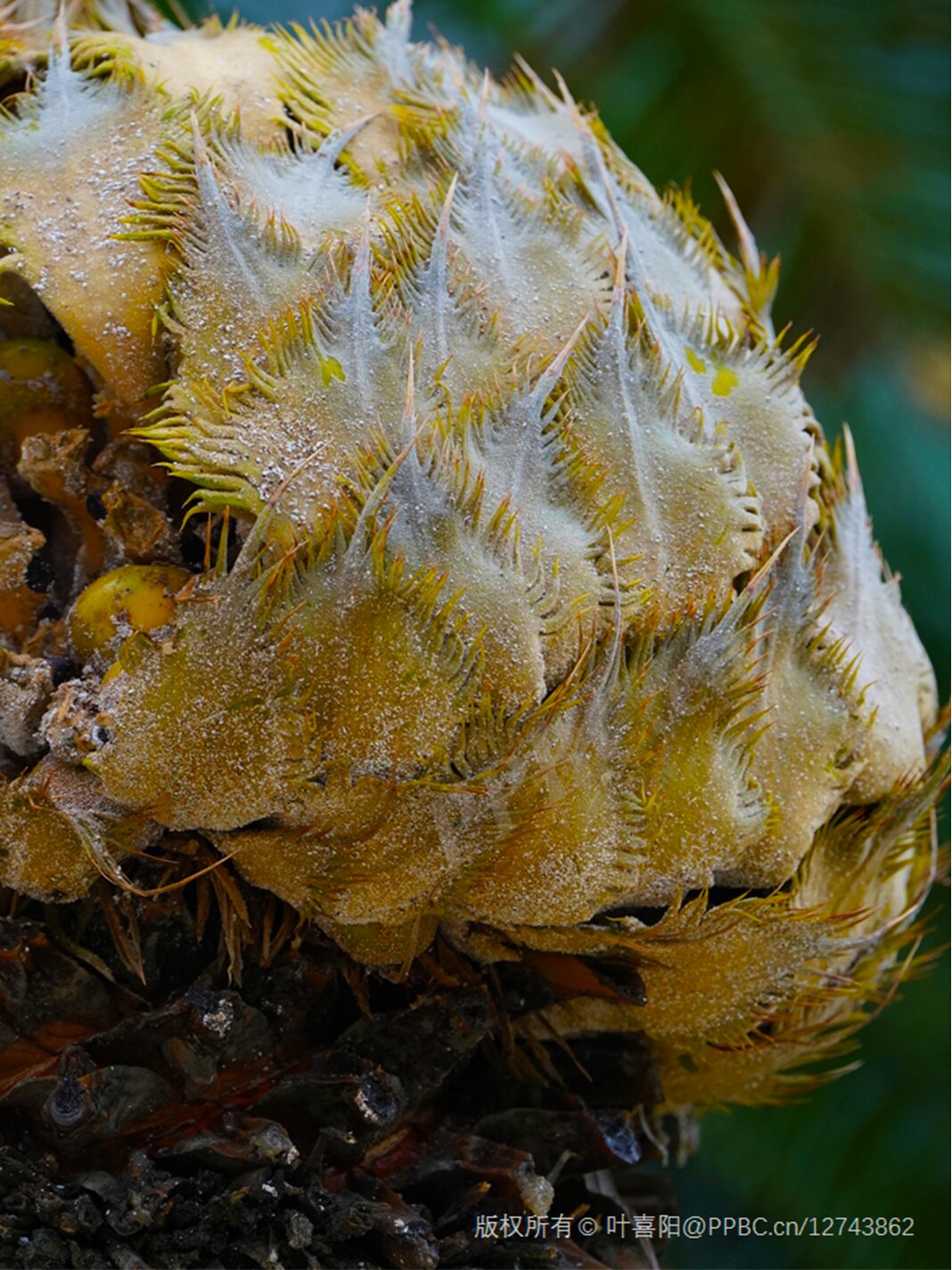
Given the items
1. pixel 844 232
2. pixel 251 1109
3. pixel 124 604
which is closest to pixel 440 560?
pixel 124 604

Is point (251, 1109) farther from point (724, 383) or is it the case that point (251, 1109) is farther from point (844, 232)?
point (844, 232)

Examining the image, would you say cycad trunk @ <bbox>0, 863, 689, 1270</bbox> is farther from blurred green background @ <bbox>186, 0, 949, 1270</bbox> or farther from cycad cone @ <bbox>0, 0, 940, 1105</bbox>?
blurred green background @ <bbox>186, 0, 949, 1270</bbox>

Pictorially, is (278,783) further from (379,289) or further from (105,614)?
(379,289)

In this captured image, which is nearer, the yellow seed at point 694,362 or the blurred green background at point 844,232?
the yellow seed at point 694,362

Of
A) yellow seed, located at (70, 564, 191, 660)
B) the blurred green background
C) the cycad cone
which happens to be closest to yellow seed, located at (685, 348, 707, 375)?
the cycad cone

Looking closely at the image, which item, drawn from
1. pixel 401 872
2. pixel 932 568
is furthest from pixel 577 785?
pixel 932 568

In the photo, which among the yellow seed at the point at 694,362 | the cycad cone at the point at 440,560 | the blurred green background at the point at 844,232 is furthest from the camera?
the blurred green background at the point at 844,232

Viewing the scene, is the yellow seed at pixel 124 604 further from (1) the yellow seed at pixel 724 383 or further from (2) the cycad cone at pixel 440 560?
(1) the yellow seed at pixel 724 383

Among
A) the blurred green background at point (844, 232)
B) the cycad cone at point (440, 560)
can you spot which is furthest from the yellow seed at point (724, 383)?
the blurred green background at point (844, 232)
